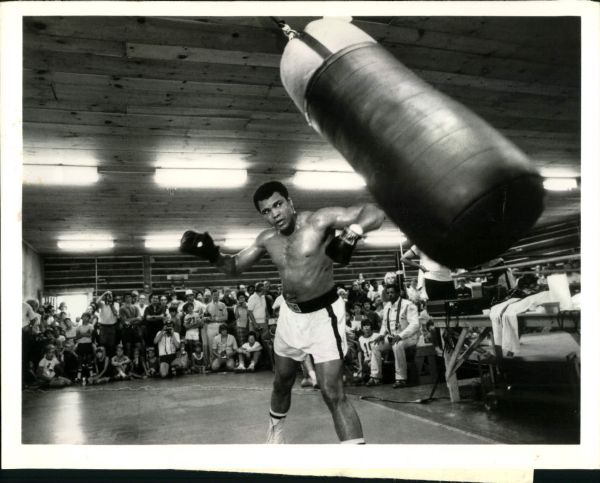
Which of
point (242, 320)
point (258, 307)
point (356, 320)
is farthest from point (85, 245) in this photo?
point (356, 320)

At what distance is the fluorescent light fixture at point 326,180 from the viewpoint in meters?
4.77

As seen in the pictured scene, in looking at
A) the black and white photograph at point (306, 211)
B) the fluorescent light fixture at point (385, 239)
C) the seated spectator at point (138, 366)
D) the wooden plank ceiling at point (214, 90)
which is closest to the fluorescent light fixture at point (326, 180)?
the black and white photograph at point (306, 211)

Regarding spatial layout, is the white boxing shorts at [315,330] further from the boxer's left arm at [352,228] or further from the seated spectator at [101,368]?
the seated spectator at [101,368]

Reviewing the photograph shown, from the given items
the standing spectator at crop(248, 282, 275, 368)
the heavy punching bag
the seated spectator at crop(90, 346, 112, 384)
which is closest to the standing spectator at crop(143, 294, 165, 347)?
the seated spectator at crop(90, 346, 112, 384)

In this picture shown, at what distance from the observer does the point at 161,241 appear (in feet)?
20.5

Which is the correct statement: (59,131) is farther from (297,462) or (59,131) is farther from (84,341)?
(84,341)

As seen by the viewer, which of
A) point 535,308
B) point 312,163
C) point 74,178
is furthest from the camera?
point 312,163

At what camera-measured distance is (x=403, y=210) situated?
1.12 metres

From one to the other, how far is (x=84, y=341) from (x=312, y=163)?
153 inches

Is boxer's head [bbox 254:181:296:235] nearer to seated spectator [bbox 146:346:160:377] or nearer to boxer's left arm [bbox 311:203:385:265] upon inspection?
boxer's left arm [bbox 311:203:385:265]

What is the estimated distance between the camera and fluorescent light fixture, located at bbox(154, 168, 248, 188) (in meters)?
4.29

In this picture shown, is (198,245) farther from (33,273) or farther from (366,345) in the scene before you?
(33,273)

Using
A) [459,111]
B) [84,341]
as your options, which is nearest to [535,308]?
[459,111]

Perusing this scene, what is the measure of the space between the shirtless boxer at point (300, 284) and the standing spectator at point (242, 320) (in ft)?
14.1
